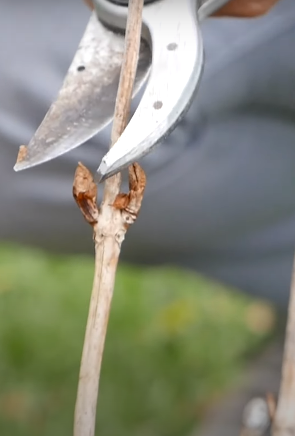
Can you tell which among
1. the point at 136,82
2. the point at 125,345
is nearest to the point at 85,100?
the point at 136,82

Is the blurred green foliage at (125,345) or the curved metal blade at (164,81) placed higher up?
the curved metal blade at (164,81)

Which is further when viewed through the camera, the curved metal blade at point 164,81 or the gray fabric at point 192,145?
the gray fabric at point 192,145

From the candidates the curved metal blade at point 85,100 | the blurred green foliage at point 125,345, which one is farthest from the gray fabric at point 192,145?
the blurred green foliage at point 125,345

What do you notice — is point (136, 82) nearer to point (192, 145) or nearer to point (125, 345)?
point (192, 145)

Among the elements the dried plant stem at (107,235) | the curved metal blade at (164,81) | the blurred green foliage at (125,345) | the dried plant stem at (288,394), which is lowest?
the blurred green foliage at (125,345)

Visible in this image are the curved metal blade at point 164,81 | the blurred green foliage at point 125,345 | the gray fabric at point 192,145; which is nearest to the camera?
the curved metal blade at point 164,81

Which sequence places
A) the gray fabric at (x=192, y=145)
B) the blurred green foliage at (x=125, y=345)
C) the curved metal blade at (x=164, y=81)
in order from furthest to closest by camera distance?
the blurred green foliage at (x=125, y=345) < the gray fabric at (x=192, y=145) < the curved metal blade at (x=164, y=81)

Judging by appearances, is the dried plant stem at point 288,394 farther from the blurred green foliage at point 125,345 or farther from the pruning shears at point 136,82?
the blurred green foliage at point 125,345

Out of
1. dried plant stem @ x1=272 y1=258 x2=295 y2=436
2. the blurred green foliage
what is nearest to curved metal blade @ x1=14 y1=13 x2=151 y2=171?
dried plant stem @ x1=272 y1=258 x2=295 y2=436
